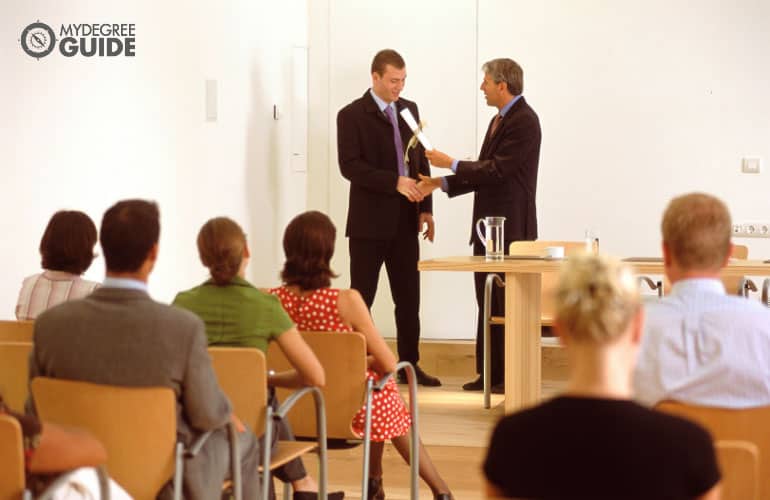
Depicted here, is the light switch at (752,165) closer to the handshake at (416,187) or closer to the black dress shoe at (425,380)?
the handshake at (416,187)

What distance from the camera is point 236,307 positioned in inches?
132

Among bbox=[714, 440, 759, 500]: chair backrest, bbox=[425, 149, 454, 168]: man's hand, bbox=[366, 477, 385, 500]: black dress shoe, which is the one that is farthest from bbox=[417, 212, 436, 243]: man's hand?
bbox=[714, 440, 759, 500]: chair backrest

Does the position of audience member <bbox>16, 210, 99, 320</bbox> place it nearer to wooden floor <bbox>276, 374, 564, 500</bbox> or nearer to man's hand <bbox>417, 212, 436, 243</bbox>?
wooden floor <bbox>276, 374, 564, 500</bbox>

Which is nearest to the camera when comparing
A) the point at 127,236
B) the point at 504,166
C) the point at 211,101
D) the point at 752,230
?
the point at 127,236

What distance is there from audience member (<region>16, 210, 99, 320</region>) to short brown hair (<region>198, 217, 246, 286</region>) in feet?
1.78

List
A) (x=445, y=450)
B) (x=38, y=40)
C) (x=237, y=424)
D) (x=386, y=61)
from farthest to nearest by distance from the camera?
(x=386, y=61)
(x=38, y=40)
(x=445, y=450)
(x=237, y=424)

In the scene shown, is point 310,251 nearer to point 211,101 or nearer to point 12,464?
point 12,464

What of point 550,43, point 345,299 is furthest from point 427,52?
point 345,299

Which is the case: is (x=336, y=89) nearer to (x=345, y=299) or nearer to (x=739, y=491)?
(x=345, y=299)

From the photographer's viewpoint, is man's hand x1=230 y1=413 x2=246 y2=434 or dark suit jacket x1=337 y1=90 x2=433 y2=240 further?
dark suit jacket x1=337 y1=90 x2=433 y2=240

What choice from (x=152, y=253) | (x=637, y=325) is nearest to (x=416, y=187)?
(x=152, y=253)

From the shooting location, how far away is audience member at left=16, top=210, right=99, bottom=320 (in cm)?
375

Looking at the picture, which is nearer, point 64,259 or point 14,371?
point 14,371

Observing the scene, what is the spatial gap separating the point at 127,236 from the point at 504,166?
12.6ft
